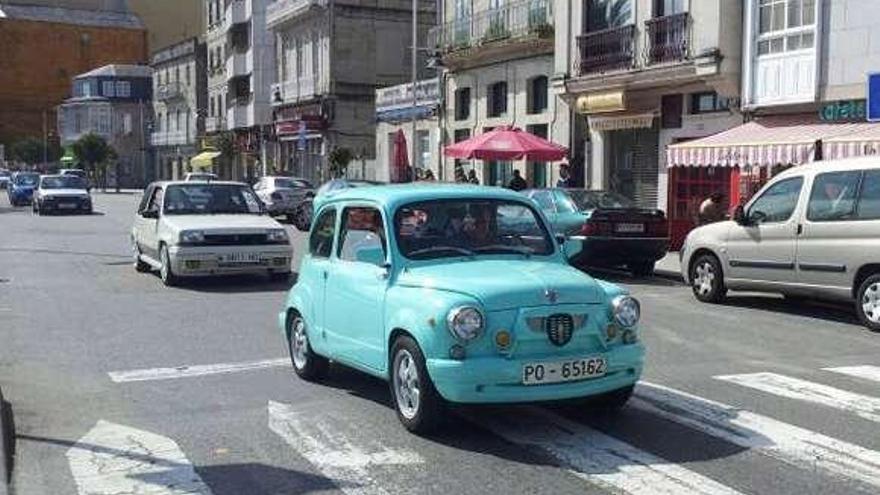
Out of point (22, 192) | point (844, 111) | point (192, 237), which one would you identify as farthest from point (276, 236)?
point (22, 192)

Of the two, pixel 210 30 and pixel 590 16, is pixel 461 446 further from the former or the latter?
pixel 210 30

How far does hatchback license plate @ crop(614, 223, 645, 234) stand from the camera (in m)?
17.2

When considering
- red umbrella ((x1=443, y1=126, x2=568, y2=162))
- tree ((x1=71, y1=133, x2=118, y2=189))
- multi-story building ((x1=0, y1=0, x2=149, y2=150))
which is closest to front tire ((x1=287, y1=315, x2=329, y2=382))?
red umbrella ((x1=443, y1=126, x2=568, y2=162))

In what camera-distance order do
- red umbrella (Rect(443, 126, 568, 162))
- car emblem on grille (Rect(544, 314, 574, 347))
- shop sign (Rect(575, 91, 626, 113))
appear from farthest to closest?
shop sign (Rect(575, 91, 626, 113))
red umbrella (Rect(443, 126, 568, 162))
car emblem on grille (Rect(544, 314, 574, 347))

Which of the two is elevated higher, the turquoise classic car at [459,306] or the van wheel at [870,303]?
the turquoise classic car at [459,306]

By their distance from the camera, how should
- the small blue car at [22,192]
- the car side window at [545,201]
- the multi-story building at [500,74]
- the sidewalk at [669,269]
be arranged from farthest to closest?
the small blue car at [22,192] < the multi-story building at [500,74] < the car side window at [545,201] < the sidewalk at [669,269]

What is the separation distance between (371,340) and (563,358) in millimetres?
1486

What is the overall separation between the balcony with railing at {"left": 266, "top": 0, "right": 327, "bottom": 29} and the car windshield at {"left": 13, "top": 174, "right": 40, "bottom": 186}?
47.9 ft

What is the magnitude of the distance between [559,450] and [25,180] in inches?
1975

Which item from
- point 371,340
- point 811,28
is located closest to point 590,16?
point 811,28

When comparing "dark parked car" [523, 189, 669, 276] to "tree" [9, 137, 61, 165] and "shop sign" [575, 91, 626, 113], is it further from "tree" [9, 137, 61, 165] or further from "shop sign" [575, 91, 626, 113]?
"tree" [9, 137, 61, 165]

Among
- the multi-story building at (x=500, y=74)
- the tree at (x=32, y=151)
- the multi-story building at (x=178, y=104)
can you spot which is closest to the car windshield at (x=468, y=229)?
the multi-story building at (x=500, y=74)

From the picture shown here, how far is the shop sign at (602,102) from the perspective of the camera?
25.7m

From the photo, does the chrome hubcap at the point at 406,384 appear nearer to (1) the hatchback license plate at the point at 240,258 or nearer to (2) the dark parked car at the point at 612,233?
(1) the hatchback license plate at the point at 240,258
